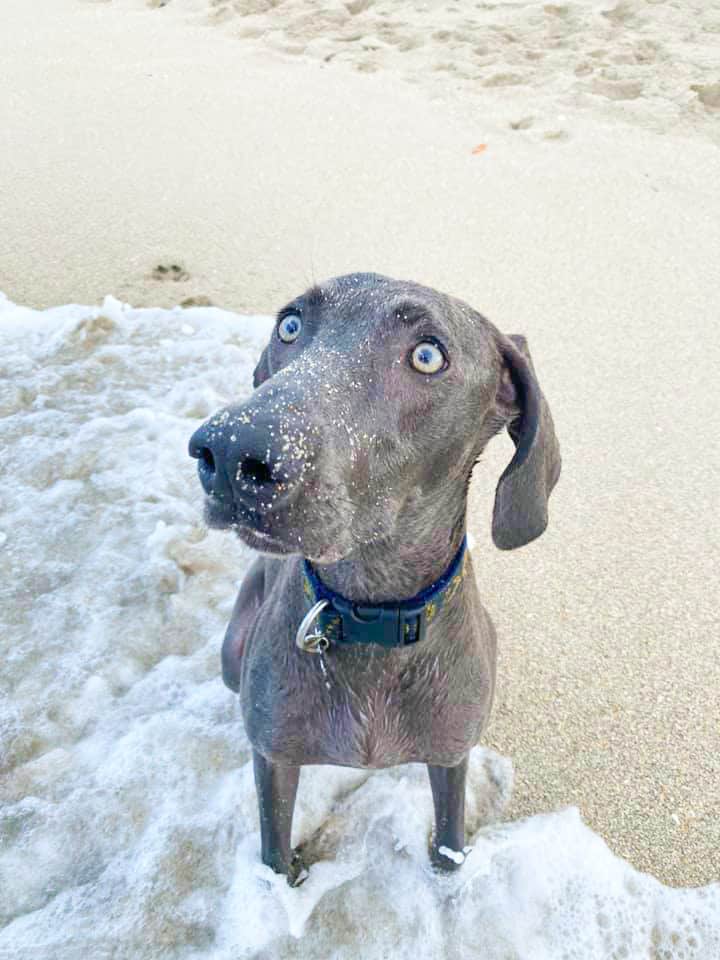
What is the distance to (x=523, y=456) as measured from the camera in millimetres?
1812

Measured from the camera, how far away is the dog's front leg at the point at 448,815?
2.19 m

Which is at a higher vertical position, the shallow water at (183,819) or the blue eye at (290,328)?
the blue eye at (290,328)

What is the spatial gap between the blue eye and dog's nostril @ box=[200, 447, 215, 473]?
47 centimetres

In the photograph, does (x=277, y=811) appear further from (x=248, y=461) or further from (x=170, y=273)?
(x=170, y=273)

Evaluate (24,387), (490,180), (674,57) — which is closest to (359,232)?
(490,180)

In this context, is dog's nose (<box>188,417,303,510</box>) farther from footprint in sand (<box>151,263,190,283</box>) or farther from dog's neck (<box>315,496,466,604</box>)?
footprint in sand (<box>151,263,190,283</box>)

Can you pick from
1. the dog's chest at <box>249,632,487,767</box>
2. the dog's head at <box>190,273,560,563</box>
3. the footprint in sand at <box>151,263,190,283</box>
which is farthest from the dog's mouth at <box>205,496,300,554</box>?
the footprint in sand at <box>151,263,190,283</box>

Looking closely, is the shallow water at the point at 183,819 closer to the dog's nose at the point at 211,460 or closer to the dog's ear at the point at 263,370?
the dog's ear at the point at 263,370

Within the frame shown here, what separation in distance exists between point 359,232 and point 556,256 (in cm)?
118

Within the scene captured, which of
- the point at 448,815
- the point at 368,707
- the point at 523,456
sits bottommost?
the point at 448,815

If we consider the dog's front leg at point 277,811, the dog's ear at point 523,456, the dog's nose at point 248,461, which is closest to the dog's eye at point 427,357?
the dog's ear at point 523,456

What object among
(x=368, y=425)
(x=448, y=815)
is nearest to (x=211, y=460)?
(x=368, y=425)

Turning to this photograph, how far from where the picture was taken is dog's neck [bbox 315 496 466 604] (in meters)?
1.78

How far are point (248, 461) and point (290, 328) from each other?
0.55 meters
